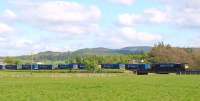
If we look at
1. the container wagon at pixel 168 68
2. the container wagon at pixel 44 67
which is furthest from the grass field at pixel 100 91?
the container wagon at pixel 44 67

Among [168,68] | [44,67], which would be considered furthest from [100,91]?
[44,67]

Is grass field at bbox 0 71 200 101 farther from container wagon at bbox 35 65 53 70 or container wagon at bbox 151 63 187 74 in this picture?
container wagon at bbox 35 65 53 70

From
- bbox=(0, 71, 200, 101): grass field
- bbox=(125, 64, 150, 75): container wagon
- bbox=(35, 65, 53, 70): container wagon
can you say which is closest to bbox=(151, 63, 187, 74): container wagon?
bbox=(125, 64, 150, 75): container wagon

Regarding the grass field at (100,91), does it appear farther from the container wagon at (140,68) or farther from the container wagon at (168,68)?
the container wagon at (140,68)

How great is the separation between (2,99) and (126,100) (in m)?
7.11

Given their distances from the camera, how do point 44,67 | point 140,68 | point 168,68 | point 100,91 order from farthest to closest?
point 44,67
point 140,68
point 168,68
point 100,91

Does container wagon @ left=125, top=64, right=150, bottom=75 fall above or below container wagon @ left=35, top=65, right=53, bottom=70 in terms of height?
below

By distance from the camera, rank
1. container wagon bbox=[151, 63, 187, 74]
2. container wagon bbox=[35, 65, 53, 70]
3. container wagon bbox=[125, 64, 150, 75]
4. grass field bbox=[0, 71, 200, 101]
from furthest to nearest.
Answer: container wagon bbox=[35, 65, 53, 70], container wagon bbox=[125, 64, 150, 75], container wagon bbox=[151, 63, 187, 74], grass field bbox=[0, 71, 200, 101]

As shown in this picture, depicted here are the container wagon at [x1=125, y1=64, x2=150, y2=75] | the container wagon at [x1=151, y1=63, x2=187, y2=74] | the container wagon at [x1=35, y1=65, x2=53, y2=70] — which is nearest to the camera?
the container wagon at [x1=151, y1=63, x2=187, y2=74]

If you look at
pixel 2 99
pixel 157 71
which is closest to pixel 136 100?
pixel 2 99

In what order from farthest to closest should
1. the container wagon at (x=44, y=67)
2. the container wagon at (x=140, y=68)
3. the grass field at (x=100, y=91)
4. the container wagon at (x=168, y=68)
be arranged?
the container wagon at (x=44, y=67)
the container wagon at (x=140, y=68)
the container wagon at (x=168, y=68)
the grass field at (x=100, y=91)

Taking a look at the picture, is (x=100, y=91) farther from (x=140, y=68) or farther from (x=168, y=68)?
(x=140, y=68)

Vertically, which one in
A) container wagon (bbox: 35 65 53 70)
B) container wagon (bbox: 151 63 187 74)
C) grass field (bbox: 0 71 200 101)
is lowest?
grass field (bbox: 0 71 200 101)

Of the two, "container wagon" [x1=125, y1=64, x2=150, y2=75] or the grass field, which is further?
"container wagon" [x1=125, y1=64, x2=150, y2=75]
